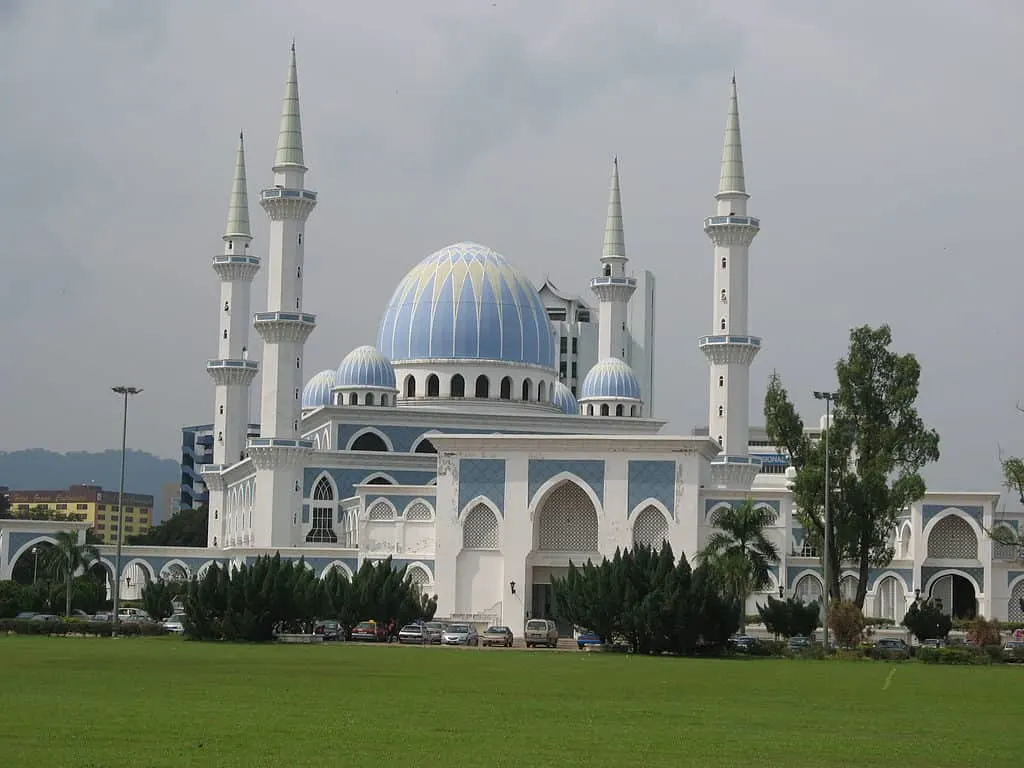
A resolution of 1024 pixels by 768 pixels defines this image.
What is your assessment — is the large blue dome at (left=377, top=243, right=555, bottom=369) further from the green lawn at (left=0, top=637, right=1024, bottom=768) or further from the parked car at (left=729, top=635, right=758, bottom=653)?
the green lawn at (left=0, top=637, right=1024, bottom=768)

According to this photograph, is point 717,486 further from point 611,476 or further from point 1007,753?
point 1007,753

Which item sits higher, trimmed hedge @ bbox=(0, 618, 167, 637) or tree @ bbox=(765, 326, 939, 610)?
tree @ bbox=(765, 326, 939, 610)

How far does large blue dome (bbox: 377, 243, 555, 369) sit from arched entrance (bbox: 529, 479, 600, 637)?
45.4 feet

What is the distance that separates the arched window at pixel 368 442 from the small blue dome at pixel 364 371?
80.1 inches

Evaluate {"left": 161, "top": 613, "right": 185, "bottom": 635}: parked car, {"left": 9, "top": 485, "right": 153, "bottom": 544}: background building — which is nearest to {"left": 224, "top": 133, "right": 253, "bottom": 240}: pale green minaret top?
{"left": 161, "top": 613, "right": 185, "bottom": 635}: parked car

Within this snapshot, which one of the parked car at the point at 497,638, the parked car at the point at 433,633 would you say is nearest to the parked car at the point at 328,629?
the parked car at the point at 433,633

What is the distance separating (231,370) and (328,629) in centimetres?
2376

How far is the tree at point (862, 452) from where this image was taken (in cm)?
4541

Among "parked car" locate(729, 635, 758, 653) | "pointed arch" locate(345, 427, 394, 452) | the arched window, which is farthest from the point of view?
the arched window

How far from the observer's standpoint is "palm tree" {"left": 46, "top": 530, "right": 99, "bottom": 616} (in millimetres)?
57969

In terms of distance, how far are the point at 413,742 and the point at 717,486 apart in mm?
42359

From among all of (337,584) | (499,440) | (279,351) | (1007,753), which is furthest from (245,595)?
(1007,753)

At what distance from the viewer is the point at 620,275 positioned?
7144 cm

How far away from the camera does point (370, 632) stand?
45.8 m
